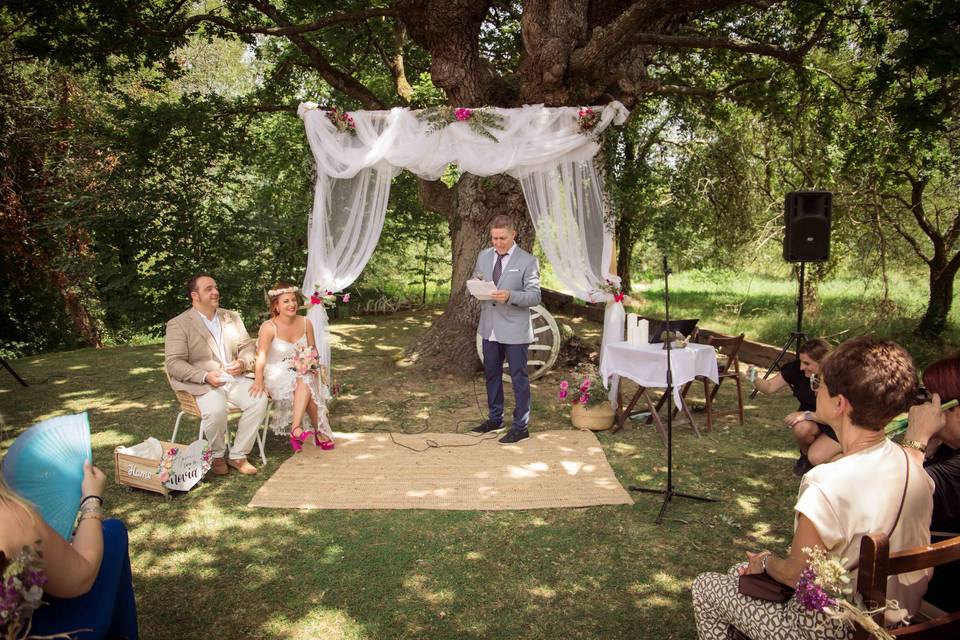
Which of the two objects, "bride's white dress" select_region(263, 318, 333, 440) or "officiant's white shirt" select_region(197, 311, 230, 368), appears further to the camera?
"bride's white dress" select_region(263, 318, 333, 440)

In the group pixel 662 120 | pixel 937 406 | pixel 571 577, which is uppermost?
pixel 662 120

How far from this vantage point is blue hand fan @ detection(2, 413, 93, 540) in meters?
2.07

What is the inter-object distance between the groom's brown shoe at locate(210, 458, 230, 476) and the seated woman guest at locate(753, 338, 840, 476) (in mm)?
3676

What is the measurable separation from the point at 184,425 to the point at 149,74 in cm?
1084

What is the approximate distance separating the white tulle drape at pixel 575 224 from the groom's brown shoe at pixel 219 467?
3.26m

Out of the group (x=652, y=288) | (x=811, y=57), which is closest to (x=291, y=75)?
(x=811, y=57)

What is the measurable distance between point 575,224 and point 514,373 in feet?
5.40

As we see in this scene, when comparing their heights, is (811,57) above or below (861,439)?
above

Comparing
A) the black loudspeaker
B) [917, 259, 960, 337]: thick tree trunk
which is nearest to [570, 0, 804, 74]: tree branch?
the black loudspeaker

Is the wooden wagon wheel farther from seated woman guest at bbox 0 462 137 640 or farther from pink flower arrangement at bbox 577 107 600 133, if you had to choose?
seated woman guest at bbox 0 462 137 640

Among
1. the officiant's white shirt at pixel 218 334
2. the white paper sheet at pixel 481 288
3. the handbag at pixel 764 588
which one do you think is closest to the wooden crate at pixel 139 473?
the officiant's white shirt at pixel 218 334

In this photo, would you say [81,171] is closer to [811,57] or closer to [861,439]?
[811,57]

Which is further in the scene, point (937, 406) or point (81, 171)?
point (81, 171)

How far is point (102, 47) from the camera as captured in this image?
7012 mm
